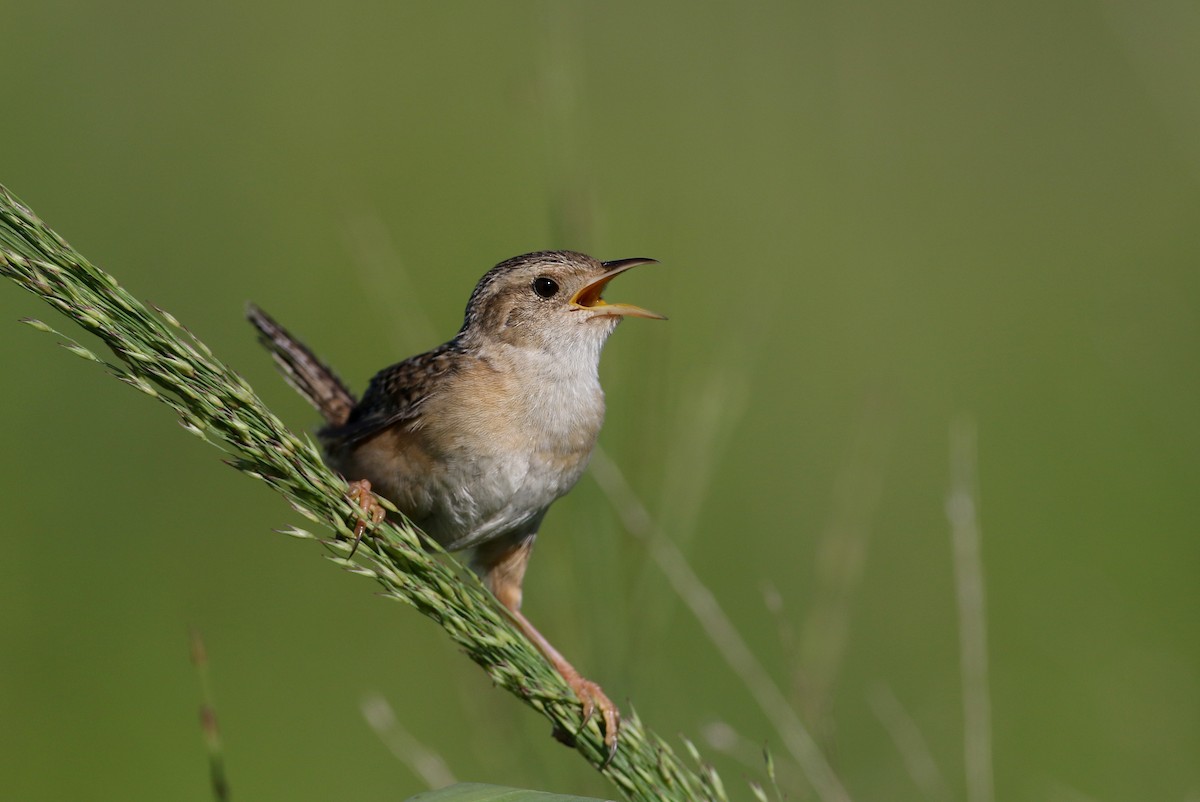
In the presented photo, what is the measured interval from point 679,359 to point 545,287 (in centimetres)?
520

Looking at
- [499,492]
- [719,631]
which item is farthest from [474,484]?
[719,631]

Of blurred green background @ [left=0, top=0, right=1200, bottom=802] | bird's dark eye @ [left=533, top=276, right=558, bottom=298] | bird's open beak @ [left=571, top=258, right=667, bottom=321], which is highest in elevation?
bird's dark eye @ [left=533, top=276, right=558, bottom=298]

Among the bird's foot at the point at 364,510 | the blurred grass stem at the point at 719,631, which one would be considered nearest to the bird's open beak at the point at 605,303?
the blurred grass stem at the point at 719,631

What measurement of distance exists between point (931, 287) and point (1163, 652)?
4625 mm

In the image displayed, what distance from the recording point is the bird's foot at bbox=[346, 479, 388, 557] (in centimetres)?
261

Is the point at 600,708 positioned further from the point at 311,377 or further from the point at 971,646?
the point at 311,377

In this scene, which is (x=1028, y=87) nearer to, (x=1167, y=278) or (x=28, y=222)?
(x=1167, y=278)

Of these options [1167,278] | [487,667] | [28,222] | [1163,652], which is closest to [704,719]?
[1163,652]

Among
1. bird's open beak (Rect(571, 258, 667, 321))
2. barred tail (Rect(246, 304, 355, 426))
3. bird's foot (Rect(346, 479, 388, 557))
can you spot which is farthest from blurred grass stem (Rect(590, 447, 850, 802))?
barred tail (Rect(246, 304, 355, 426))

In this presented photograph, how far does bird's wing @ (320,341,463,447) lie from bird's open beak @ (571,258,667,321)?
42cm

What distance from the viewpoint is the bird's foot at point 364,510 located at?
2.61m

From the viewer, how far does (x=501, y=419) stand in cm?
369

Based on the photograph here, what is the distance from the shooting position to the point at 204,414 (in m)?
2.45

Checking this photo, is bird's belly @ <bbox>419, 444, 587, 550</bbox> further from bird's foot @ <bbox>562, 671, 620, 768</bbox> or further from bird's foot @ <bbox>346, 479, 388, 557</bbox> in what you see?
bird's foot @ <bbox>562, 671, 620, 768</bbox>
